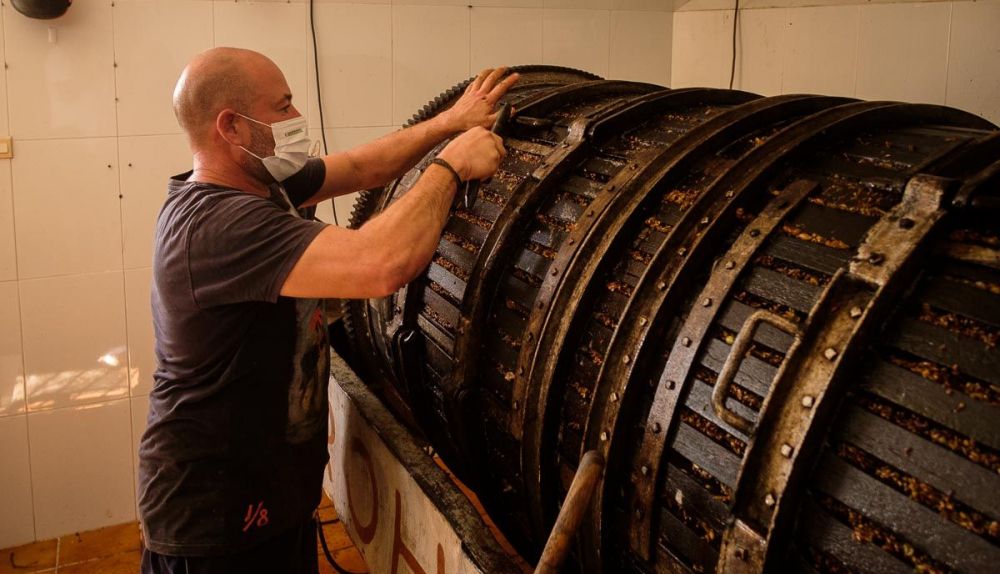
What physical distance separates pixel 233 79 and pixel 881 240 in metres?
1.48

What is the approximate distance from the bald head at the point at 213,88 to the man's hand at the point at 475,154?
49 cm

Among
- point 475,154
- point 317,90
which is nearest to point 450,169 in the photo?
point 475,154

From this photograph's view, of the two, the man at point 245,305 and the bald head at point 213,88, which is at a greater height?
the bald head at point 213,88

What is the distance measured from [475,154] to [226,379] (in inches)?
31.0

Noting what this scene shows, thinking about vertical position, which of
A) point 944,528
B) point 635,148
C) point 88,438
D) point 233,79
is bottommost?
point 88,438

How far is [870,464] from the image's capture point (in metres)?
1.15

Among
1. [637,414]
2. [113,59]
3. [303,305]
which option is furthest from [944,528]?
[113,59]

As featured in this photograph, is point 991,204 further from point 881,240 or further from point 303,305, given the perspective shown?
point 303,305

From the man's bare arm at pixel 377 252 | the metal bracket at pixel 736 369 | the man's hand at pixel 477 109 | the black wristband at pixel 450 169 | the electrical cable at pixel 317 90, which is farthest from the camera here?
the electrical cable at pixel 317 90

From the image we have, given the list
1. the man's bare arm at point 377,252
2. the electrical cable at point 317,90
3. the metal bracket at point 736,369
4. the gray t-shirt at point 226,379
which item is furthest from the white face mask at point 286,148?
the electrical cable at point 317,90

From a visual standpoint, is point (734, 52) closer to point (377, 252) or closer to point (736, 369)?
point (377, 252)

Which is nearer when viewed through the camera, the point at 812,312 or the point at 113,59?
the point at 812,312

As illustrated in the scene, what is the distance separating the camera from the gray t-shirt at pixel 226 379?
5.95ft

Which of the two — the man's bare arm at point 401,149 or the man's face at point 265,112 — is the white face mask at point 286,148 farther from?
the man's bare arm at point 401,149
